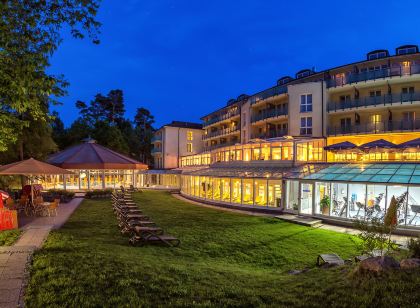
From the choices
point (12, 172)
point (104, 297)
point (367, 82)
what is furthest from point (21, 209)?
point (367, 82)

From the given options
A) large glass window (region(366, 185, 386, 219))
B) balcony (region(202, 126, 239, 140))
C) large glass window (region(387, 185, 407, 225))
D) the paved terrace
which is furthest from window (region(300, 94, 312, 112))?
the paved terrace

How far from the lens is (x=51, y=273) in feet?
20.7

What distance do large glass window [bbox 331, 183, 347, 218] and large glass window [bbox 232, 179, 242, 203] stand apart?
6.52 m

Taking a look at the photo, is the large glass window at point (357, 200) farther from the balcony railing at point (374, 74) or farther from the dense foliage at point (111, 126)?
the dense foliage at point (111, 126)

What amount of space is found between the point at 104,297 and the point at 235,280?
9.36ft

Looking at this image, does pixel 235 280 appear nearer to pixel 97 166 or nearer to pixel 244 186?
pixel 244 186

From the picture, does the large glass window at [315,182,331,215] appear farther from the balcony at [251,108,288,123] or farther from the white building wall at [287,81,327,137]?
the balcony at [251,108,288,123]

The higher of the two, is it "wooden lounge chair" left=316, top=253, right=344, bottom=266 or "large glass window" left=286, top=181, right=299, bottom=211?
"large glass window" left=286, top=181, right=299, bottom=211

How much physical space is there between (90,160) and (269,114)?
62.0 ft

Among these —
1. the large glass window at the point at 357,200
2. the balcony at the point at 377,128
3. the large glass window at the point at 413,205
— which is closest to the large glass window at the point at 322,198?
the large glass window at the point at 357,200

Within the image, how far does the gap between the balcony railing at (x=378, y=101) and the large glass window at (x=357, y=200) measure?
12.5 m

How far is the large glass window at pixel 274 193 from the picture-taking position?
20.2 meters

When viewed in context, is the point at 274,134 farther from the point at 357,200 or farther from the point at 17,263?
the point at 17,263

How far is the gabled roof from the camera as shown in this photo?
1148 inches
